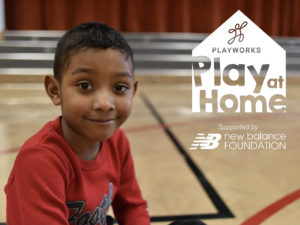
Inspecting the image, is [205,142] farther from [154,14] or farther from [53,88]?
[154,14]

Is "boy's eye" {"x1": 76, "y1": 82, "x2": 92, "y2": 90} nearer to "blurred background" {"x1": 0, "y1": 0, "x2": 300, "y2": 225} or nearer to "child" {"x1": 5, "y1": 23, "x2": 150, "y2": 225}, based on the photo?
"child" {"x1": 5, "y1": 23, "x2": 150, "y2": 225}

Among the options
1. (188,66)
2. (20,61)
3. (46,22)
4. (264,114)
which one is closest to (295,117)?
(264,114)

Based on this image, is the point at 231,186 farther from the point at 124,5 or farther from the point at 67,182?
the point at 124,5

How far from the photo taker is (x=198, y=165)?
1350mm

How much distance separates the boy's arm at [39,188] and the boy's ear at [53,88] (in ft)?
0.26

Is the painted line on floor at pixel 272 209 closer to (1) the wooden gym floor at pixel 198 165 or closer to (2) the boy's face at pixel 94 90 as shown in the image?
(1) the wooden gym floor at pixel 198 165

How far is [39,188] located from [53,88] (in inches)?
5.6

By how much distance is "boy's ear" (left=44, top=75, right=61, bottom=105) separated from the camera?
554 mm

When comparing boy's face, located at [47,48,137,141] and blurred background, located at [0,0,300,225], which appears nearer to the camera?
boy's face, located at [47,48,137,141]

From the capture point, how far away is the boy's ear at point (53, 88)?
0.55 m

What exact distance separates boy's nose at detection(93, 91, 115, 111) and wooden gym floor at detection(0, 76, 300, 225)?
49cm
